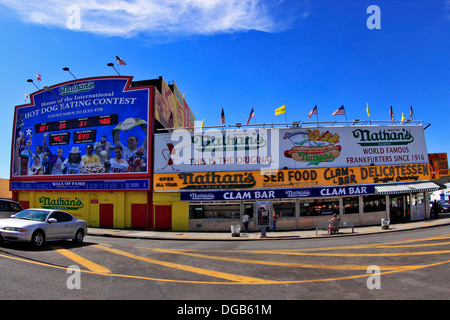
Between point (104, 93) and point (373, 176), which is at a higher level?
point (104, 93)

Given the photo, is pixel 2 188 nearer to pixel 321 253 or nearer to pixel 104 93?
pixel 104 93

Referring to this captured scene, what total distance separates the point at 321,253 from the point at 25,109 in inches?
1305

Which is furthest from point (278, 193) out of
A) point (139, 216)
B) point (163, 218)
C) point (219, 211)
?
point (139, 216)

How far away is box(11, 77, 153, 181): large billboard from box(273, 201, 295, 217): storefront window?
38.4ft

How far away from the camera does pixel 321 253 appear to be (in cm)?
1205

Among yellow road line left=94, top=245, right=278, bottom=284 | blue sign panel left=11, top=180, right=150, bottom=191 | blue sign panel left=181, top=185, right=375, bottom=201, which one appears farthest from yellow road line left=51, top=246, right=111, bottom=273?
blue sign panel left=11, top=180, right=150, bottom=191

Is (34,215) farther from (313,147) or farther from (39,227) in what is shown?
(313,147)

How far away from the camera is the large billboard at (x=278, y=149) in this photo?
24.0 metres

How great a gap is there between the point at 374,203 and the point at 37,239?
24.2m

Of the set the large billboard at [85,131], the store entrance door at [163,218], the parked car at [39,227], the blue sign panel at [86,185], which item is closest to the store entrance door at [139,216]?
the store entrance door at [163,218]

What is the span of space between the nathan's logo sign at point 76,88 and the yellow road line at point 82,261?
19653mm

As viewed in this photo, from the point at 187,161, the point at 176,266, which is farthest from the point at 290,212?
the point at 176,266

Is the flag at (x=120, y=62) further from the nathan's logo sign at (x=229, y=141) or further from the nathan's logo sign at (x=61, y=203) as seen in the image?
the nathan's logo sign at (x=61, y=203)
